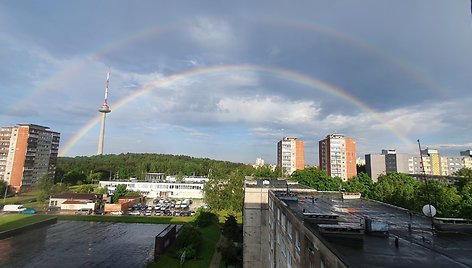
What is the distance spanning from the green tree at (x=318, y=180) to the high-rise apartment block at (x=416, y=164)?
1847 inches

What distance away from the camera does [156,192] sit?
85500mm

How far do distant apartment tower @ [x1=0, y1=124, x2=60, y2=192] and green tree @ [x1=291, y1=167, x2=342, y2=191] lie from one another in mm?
76369

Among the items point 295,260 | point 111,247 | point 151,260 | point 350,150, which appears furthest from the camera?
point 350,150

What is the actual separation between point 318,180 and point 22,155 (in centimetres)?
8134

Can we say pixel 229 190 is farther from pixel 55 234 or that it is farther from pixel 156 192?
pixel 156 192

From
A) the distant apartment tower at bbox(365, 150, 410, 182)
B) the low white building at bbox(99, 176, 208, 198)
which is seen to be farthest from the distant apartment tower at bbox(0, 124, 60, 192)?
the distant apartment tower at bbox(365, 150, 410, 182)

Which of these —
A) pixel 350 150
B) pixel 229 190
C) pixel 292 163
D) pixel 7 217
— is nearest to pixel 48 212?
pixel 7 217

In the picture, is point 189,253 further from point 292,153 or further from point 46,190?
point 292,153

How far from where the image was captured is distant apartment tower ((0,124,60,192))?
8056 centimetres

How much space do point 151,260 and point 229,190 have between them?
26.2 meters

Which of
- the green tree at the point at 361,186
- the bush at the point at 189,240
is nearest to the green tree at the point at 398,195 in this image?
the green tree at the point at 361,186

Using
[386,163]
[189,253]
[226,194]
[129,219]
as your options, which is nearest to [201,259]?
[189,253]

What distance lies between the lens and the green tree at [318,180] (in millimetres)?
60812

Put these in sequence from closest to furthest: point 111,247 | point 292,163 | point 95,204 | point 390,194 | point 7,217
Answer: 1. point 111,247
2. point 390,194
3. point 7,217
4. point 95,204
5. point 292,163
